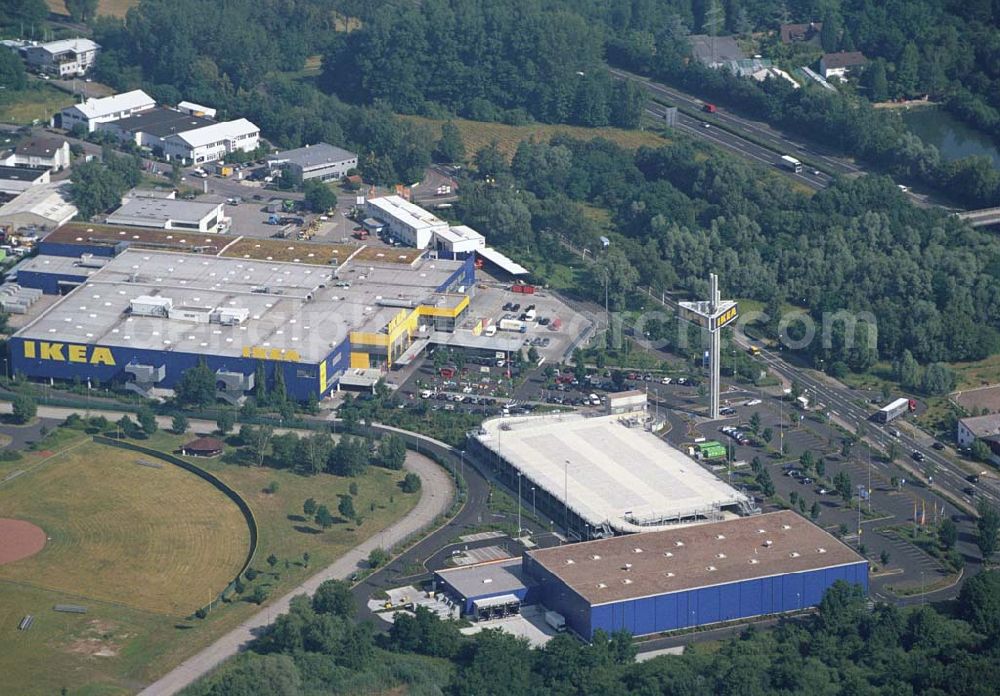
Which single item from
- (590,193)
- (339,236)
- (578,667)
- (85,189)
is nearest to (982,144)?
(590,193)

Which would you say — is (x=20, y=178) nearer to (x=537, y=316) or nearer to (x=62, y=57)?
(x=62, y=57)

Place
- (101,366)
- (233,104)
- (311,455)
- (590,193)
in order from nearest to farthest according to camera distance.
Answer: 1. (311,455)
2. (101,366)
3. (590,193)
4. (233,104)

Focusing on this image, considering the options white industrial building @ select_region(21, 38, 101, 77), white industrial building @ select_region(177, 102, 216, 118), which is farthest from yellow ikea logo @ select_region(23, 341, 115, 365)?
white industrial building @ select_region(21, 38, 101, 77)

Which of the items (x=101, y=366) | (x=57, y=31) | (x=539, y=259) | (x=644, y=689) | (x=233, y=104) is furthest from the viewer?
(x=57, y=31)

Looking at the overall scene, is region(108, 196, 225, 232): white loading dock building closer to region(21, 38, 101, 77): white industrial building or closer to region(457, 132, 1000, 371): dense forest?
region(457, 132, 1000, 371): dense forest

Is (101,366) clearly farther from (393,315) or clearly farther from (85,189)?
(85,189)
